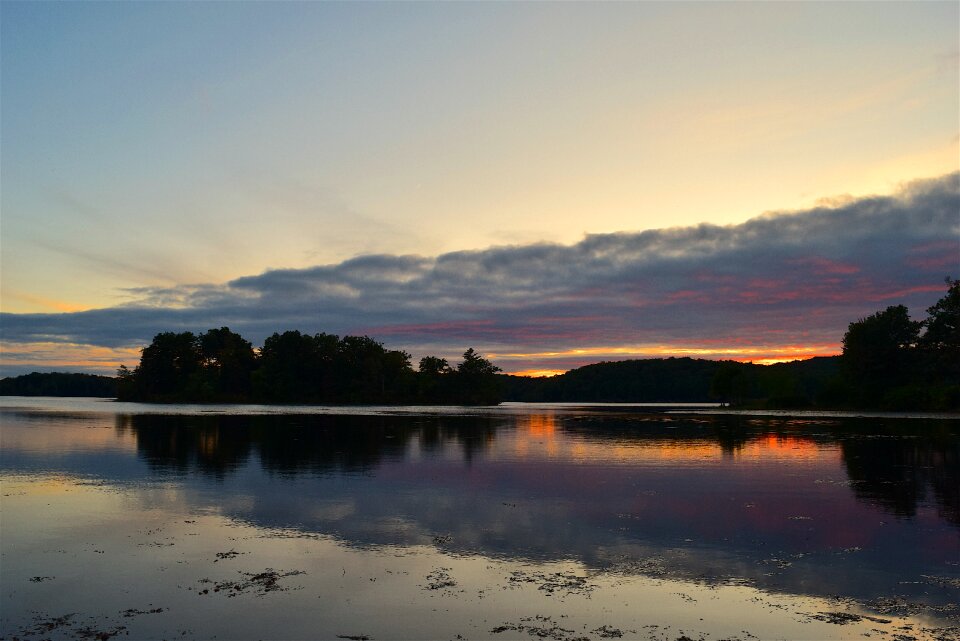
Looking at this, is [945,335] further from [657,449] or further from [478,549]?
[478,549]

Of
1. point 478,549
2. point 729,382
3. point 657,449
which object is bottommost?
point 657,449

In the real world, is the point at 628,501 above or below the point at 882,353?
below

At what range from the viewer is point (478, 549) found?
18.5 meters

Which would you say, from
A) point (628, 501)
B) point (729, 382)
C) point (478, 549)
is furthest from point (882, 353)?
point (478, 549)

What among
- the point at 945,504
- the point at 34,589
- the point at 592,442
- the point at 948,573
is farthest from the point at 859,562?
the point at 592,442

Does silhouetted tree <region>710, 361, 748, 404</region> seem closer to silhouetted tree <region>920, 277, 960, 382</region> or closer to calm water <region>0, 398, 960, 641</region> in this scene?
silhouetted tree <region>920, 277, 960, 382</region>

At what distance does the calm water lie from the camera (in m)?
12.8

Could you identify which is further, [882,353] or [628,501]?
[882,353]

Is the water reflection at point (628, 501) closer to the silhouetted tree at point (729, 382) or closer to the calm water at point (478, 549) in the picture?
the calm water at point (478, 549)

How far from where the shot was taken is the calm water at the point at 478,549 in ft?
41.9

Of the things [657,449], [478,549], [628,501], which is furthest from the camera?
[657,449]

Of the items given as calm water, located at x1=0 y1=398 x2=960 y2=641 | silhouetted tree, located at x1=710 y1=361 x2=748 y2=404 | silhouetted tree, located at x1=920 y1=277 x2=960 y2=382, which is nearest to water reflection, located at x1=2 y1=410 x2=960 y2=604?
calm water, located at x1=0 y1=398 x2=960 y2=641

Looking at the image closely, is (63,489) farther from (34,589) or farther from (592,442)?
(592,442)

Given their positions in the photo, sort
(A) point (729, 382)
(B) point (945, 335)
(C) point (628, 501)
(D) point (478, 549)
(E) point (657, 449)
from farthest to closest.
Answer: (A) point (729, 382), (B) point (945, 335), (E) point (657, 449), (C) point (628, 501), (D) point (478, 549)
